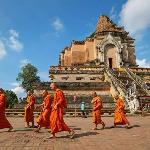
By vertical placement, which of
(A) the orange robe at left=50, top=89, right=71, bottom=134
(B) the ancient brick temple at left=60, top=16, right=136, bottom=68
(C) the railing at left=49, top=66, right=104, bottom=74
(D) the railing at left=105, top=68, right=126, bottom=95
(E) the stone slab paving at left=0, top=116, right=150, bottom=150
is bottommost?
(E) the stone slab paving at left=0, top=116, right=150, bottom=150

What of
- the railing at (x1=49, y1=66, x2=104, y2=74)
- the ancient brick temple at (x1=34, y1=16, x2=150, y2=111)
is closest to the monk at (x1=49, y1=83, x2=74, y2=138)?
the ancient brick temple at (x1=34, y1=16, x2=150, y2=111)

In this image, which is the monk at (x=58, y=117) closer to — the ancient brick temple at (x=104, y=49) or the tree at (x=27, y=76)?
the ancient brick temple at (x=104, y=49)

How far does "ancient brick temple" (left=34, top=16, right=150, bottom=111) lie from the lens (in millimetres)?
36469

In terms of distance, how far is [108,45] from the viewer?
51594mm

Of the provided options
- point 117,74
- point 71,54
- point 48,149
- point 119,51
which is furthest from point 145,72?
point 48,149

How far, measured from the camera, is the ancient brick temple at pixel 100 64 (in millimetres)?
36469

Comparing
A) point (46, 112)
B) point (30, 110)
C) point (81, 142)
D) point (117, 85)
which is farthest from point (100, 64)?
point (81, 142)

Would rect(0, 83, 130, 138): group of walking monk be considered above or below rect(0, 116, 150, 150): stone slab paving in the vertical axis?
above

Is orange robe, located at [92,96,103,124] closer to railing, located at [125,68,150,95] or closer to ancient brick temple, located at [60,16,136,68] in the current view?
railing, located at [125,68,150,95]

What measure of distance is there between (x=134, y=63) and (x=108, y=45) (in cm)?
489

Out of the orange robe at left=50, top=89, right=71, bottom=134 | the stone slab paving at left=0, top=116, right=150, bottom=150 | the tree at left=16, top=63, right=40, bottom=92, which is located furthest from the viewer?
the tree at left=16, top=63, right=40, bottom=92

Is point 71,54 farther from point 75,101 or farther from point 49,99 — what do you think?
point 49,99

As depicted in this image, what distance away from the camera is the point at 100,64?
163 ft

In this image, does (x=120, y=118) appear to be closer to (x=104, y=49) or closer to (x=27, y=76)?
(x=104, y=49)
